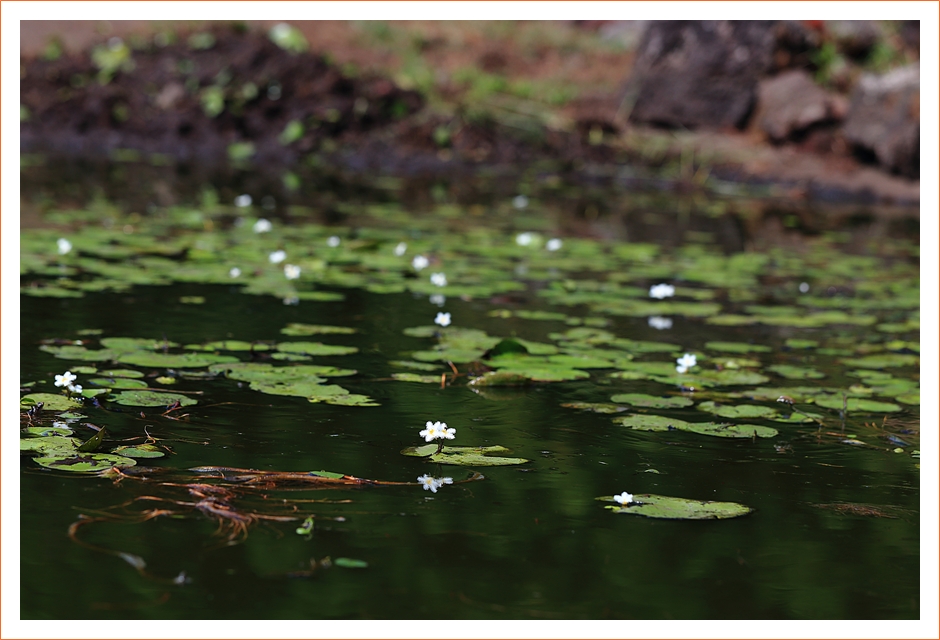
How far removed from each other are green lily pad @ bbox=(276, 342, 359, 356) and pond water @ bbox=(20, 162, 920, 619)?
2 cm

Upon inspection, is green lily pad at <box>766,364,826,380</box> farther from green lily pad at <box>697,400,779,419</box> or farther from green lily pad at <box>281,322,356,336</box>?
green lily pad at <box>281,322,356,336</box>

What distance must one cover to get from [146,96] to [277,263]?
24.1 feet

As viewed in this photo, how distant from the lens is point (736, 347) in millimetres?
3699

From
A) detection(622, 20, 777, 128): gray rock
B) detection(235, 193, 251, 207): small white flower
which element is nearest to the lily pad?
detection(235, 193, 251, 207): small white flower

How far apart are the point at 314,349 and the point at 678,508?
1452 mm

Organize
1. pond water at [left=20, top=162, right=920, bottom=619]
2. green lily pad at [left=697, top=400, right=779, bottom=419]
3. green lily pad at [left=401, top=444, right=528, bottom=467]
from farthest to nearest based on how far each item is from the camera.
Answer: green lily pad at [left=697, top=400, right=779, bottom=419]
green lily pad at [left=401, top=444, right=528, bottom=467]
pond water at [left=20, top=162, right=920, bottom=619]

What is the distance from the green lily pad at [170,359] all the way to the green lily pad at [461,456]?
872mm

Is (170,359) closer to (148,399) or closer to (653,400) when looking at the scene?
(148,399)

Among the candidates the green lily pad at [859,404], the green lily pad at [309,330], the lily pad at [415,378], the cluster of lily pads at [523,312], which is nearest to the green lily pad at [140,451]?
the cluster of lily pads at [523,312]

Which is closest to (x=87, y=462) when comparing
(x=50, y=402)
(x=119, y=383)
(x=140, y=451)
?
(x=140, y=451)

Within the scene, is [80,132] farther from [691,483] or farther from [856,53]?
[691,483]

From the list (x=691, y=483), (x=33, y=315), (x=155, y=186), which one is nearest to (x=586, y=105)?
(x=155, y=186)

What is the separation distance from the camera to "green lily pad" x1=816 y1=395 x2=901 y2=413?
2.99 metres

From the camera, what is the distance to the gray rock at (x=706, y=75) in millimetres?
11062
